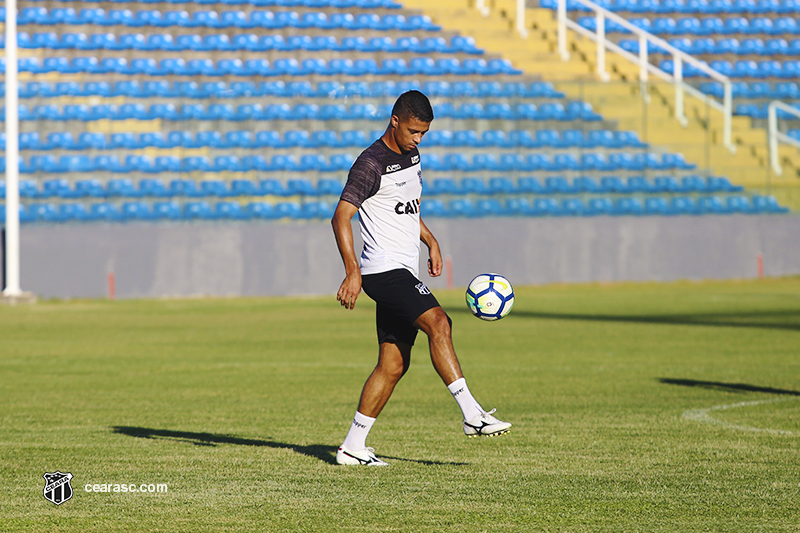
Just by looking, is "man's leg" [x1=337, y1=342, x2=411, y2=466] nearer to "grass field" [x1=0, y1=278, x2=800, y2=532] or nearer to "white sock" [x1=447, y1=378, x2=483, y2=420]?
"grass field" [x1=0, y1=278, x2=800, y2=532]

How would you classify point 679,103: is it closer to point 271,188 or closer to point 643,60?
point 643,60

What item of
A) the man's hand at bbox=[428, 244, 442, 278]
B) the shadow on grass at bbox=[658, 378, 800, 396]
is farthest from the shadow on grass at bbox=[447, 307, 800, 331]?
the man's hand at bbox=[428, 244, 442, 278]

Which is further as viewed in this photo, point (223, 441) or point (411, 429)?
point (411, 429)

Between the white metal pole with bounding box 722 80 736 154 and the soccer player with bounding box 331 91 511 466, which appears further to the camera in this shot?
the white metal pole with bounding box 722 80 736 154

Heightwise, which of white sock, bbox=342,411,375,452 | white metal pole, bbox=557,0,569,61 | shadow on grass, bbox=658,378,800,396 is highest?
white metal pole, bbox=557,0,569,61

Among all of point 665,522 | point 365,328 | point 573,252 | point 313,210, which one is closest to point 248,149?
point 313,210

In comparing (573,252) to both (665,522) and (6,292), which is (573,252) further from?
(665,522)

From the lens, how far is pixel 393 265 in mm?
6426

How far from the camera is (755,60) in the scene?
31359 mm

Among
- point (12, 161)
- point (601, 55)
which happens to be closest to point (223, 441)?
point (12, 161)

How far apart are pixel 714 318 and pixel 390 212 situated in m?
12.4

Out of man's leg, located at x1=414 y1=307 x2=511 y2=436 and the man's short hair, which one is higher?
the man's short hair

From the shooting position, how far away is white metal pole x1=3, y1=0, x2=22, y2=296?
2162cm

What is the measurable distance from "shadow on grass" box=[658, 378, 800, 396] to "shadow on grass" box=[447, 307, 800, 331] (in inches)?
226
